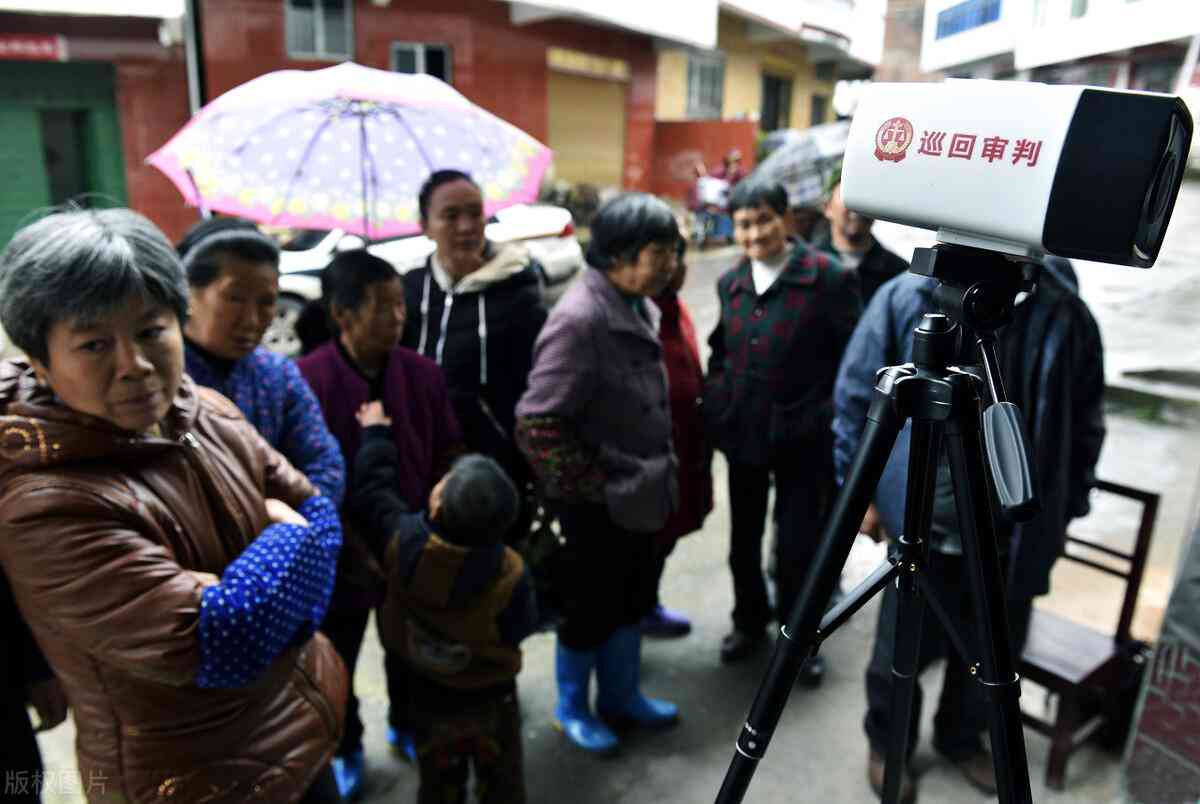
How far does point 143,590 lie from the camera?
110 centimetres

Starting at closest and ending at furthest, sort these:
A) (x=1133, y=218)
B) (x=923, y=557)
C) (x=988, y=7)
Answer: (x=1133, y=218) < (x=923, y=557) < (x=988, y=7)

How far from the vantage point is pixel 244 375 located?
1.72 meters

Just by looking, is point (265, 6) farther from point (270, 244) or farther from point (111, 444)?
point (111, 444)

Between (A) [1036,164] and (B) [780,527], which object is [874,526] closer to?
(B) [780,527]

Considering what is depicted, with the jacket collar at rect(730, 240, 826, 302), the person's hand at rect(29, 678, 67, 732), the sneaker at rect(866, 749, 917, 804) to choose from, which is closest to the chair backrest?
the sneaker at rect(866, 749, 917, 804)

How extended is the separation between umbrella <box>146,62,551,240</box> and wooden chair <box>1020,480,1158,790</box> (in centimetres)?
195

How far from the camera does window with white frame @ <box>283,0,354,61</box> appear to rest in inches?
283

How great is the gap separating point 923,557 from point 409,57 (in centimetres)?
830

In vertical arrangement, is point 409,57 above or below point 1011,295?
above

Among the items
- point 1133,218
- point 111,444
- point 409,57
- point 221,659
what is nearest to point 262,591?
point 221,659

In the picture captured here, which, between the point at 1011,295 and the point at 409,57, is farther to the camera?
the point at 409,57

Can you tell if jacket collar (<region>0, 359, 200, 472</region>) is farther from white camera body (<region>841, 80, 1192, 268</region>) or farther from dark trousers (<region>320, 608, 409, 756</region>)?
white camera body (<region>841, 80, 1192, 268</region>)

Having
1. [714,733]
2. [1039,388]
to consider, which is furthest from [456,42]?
[1039,388]

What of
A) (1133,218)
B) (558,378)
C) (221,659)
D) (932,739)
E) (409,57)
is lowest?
(932,739)
